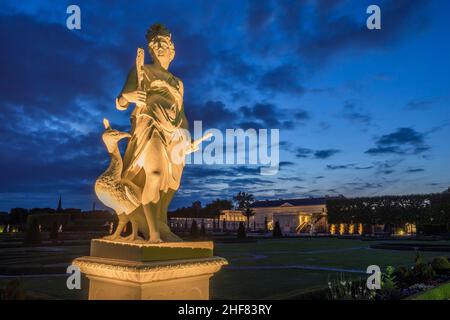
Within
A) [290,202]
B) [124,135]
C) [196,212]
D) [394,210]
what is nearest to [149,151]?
[124,135]

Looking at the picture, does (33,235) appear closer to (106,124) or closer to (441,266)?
(106,124)

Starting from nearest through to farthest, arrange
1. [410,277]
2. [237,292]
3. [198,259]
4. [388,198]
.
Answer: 1. [198,259]
2. [237,292]
3. [410,277]
4. [388,198]

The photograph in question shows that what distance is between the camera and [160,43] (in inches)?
196

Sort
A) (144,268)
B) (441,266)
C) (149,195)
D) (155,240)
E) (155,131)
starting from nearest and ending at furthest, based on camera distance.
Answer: (144,268) < (155,240) < (149,195) < (155,131) < (441,266)

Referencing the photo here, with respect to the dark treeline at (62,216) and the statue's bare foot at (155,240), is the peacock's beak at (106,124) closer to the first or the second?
the statue's bare foot at (155,240)

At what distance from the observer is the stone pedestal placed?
3949mm

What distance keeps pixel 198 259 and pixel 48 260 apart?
553 inches

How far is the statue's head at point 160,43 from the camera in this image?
16.4ft

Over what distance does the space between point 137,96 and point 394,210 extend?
51.6 metres

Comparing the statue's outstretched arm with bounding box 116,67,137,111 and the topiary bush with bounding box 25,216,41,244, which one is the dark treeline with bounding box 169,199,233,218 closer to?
the topiary bush with bounding box 25,216,41,244

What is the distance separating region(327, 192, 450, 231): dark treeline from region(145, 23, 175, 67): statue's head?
48.7m
